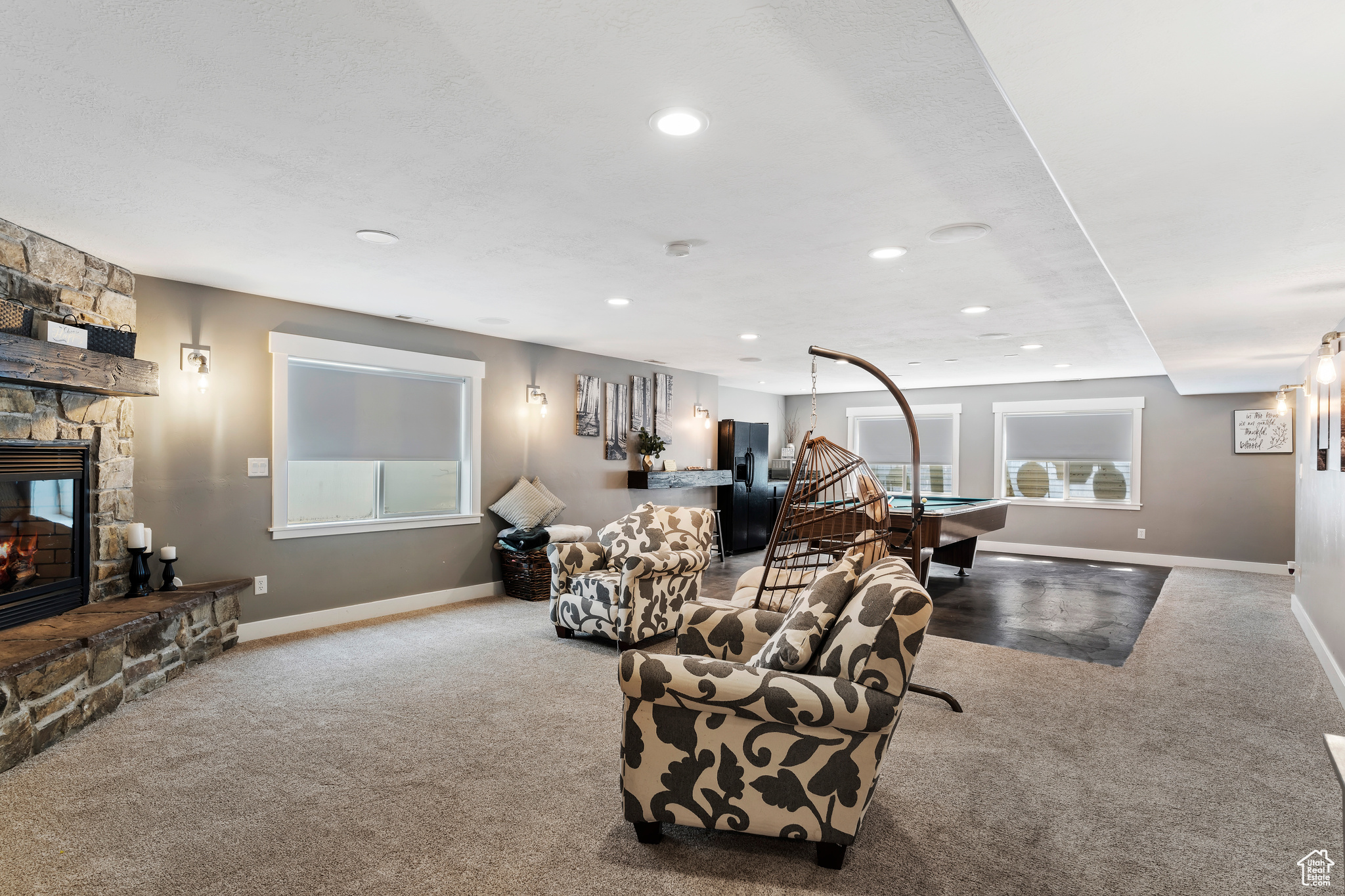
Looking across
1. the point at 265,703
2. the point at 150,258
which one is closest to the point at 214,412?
the point at 150,258

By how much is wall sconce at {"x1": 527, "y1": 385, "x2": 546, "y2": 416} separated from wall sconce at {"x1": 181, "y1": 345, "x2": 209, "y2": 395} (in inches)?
96.9

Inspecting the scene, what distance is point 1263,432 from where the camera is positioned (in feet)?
24.2

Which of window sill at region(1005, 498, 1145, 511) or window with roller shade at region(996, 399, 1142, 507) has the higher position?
window with roller shade at region(996, 399, 1142, 507)

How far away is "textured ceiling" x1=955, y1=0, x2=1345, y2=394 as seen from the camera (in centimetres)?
123

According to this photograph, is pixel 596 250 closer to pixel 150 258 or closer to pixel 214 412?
pixel 150 258

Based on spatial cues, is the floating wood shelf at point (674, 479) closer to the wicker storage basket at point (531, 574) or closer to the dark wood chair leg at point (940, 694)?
the wicker storage basket at point (531, 574)

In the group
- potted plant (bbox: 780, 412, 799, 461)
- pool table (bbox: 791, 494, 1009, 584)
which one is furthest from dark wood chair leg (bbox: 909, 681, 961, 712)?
potted plant (bbox: 780, 412, 799, 461)

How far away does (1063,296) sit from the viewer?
163 inches

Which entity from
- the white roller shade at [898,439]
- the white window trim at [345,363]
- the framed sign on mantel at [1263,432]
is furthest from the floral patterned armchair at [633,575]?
the framed sign on mantel at [1263,432]

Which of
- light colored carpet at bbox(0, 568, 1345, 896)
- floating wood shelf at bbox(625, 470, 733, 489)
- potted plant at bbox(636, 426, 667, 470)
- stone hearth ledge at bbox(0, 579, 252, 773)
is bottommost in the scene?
light colored carpet at bbox(0, 568, 1345, 896)

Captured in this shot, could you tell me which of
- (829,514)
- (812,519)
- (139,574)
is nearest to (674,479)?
(829,514)

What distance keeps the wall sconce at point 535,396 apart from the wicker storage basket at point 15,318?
3.36 metres

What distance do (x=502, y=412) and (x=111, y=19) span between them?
14.1ft

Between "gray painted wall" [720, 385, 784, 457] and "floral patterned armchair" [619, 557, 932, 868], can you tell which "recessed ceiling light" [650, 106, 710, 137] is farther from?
"gray painted wall" [720, 385, 784, 457]
